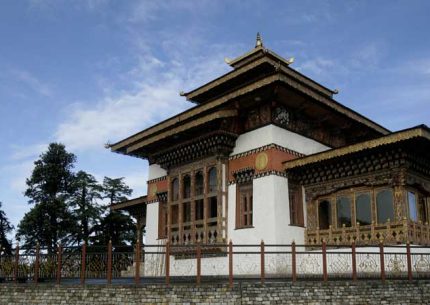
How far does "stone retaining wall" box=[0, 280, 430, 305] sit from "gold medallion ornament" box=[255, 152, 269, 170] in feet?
17.2

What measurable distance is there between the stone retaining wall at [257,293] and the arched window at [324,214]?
14.3 ft

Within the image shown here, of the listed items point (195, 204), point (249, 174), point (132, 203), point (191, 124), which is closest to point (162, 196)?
point (195, 204)

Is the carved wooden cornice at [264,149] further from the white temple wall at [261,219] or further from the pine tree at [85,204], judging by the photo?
the pine tree at [85,204]

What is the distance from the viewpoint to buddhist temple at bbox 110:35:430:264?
45.3 feet

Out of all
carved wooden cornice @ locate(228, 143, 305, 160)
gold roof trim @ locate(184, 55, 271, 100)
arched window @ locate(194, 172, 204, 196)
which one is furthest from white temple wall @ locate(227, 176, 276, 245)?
gold roof trim @ locate(184, 55, 271, 100)

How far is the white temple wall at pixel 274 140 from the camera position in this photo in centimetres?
1535

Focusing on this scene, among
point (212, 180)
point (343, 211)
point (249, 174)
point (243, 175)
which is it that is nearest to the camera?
point (343, 211)

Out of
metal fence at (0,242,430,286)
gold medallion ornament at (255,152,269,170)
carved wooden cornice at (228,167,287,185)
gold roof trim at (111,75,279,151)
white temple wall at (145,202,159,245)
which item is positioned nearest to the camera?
metal fence at (0,242,430,286)

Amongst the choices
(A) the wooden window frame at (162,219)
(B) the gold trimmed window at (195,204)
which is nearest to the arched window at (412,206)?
(B) the gold trimmed window at (195,204)

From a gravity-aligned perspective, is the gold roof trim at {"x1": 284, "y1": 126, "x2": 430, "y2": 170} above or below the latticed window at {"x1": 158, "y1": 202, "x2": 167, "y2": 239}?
above

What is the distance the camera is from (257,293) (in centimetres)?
1019

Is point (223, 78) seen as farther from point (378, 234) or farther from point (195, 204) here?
point (378, 234)

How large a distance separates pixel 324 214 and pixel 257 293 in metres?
5.90

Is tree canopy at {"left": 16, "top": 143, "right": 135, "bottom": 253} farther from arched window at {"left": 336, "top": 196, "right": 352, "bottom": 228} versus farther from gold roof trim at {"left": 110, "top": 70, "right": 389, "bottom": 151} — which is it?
arched window at {"left": 336, "top": 196, "right": 352, "bottom": 228}
